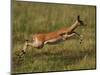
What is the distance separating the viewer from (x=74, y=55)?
2.60 m

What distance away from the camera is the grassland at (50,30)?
2385 millimetres

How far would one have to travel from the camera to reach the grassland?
2385 mm

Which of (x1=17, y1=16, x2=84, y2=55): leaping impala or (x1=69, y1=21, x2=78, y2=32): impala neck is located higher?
(x1=69, y1=21, x2=78, y2=32): impala neck

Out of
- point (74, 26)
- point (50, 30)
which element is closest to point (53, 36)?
point (50, 30)

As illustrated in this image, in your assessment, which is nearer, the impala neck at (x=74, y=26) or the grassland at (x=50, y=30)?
the grassland at (x=50, y=30)

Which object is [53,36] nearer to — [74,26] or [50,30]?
[50,30]

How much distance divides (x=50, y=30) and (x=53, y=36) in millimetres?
78

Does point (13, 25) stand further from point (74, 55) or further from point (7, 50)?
point (74, 55)

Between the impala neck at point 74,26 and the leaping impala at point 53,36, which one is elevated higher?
the impala neck at point 74,26

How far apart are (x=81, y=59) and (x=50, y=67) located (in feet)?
→ 1.31

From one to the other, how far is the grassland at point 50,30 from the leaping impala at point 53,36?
4 centimetres

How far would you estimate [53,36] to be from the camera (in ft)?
8.29

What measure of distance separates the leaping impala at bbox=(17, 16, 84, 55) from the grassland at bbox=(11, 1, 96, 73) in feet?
0.14

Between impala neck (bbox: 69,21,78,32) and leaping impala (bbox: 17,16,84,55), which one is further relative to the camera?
impala neck (bbox: 69,21,78,32)
